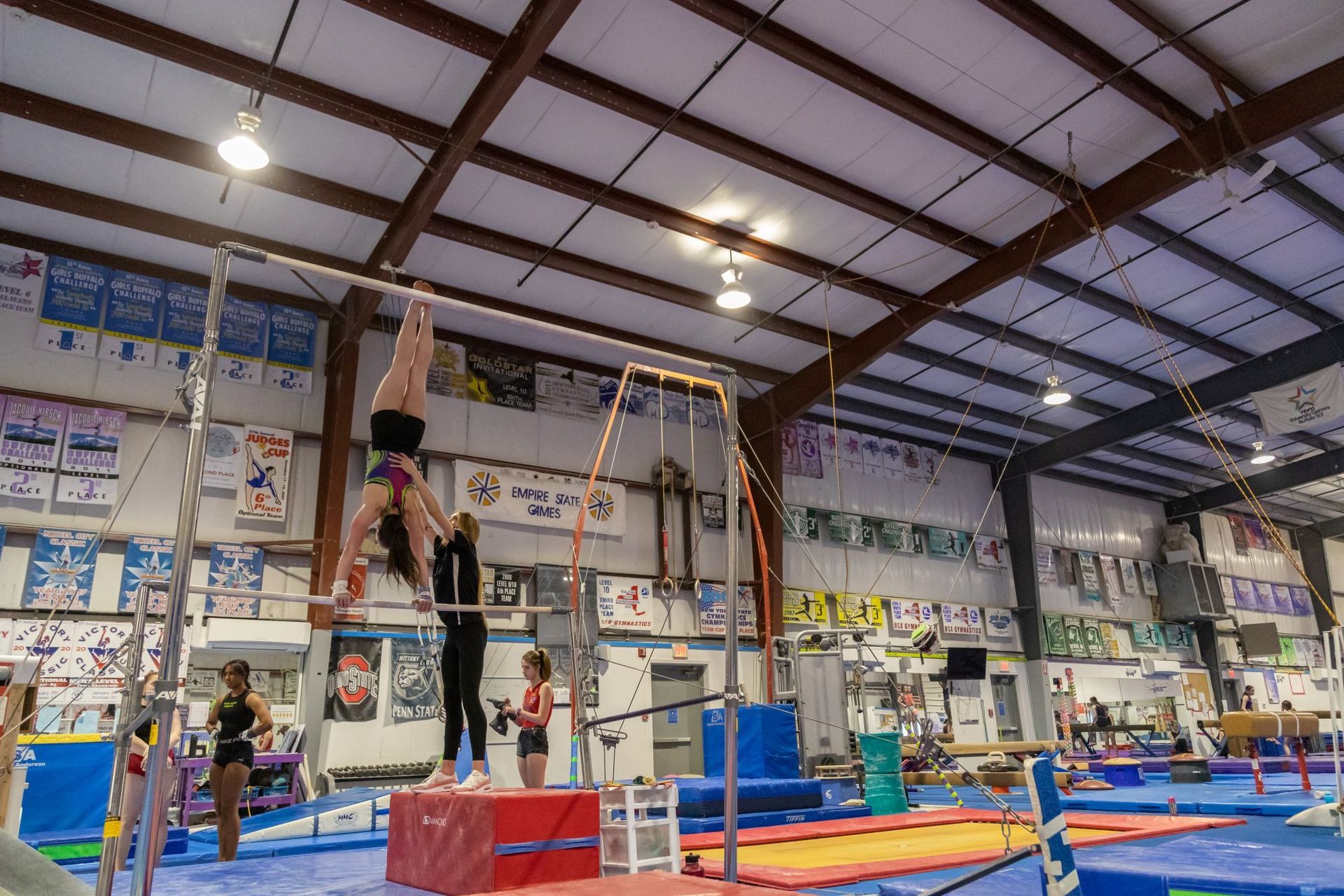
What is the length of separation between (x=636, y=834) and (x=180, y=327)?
8.85 meters

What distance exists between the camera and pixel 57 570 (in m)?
9.21

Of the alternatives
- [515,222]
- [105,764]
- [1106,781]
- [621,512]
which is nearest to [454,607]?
[105,764]

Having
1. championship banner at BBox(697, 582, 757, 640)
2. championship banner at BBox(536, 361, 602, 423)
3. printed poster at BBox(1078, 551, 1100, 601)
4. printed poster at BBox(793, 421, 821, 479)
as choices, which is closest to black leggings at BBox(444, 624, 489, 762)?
championship banner at BBox(536, 361, 602, 423)

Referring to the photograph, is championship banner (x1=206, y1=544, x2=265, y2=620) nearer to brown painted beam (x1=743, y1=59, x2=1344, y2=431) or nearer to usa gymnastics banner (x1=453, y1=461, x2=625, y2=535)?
usa gymnastics banner (x1=453, y1=461, x2=625, y2=535)

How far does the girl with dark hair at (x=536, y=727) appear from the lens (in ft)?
21.0

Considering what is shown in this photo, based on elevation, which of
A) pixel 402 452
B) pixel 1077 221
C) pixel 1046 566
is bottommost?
pixel 402 452

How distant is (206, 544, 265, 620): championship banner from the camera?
1003 centimetres

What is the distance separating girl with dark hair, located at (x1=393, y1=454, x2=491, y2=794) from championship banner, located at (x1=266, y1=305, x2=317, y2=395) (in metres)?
7.51

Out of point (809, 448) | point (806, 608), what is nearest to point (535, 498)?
point (806, 608)

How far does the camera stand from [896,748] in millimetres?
10062

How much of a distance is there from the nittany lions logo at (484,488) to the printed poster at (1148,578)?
1659 cm

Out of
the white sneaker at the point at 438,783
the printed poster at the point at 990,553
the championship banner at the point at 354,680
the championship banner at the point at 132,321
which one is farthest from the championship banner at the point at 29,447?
the printed poster at the point at 990,553

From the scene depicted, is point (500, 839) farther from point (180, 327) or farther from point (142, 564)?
point (180, 327)

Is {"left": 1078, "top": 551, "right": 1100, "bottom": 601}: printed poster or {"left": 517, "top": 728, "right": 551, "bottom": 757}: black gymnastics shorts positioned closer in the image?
{"left": 517, "top": 728, "right": 551, "bottom": 757}: black gymnastics shorts
